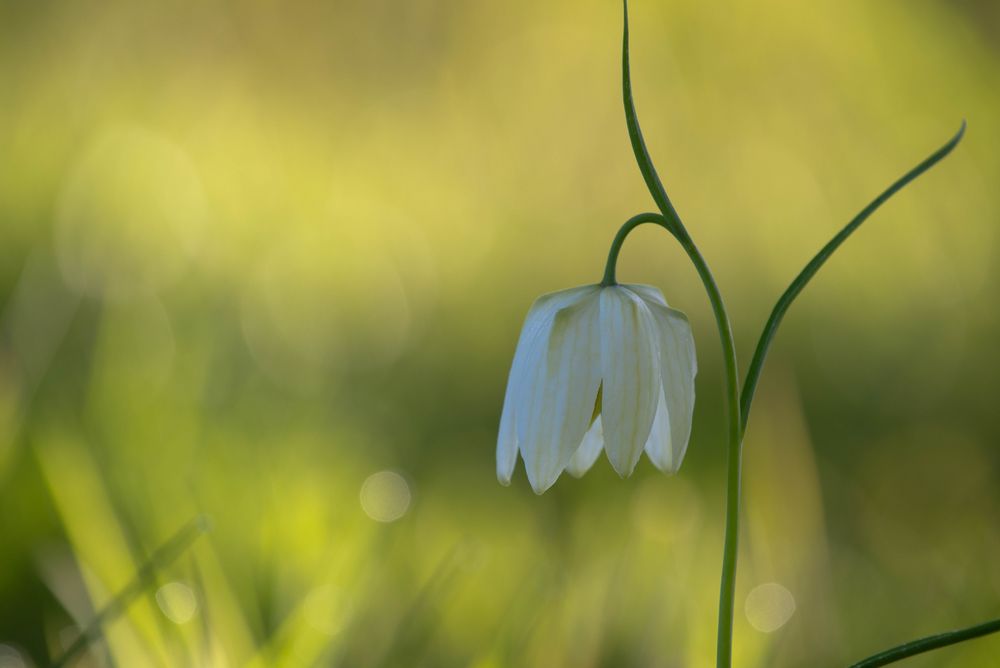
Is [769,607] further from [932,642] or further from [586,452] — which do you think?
[932,642]

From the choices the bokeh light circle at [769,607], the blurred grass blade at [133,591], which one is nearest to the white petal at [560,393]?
the blurred grass blade at [133,591]

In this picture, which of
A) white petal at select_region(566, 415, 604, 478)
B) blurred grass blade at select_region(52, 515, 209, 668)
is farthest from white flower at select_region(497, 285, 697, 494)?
blurred grass blade at select_region(52, 515, 209, 668)

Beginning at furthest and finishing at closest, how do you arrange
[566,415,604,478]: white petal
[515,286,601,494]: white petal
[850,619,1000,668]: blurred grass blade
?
[566,415,604,478]: white petal → [515,286,601,494]: white petal → [850,619,1000,668]: blurred grass blade

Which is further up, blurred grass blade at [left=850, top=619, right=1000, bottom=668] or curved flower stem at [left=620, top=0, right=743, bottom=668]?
curved flower stem at [left=620, top=0, right=743, bottom=668]

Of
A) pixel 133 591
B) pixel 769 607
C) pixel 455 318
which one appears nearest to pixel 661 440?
pixel 133 591

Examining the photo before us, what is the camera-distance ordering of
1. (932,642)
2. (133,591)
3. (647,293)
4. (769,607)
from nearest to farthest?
(932,642), (647,293), (133,591), (769,607)

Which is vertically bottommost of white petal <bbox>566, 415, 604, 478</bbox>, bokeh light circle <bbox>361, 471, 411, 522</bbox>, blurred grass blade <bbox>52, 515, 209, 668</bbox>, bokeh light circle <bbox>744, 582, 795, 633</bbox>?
bokeh light circle <bbox>744, 582, 795, 633</bbox>

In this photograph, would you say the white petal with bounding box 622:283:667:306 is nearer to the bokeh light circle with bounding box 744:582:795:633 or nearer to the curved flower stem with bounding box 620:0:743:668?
the curved flower stem with bounding box 620:0:743:668
